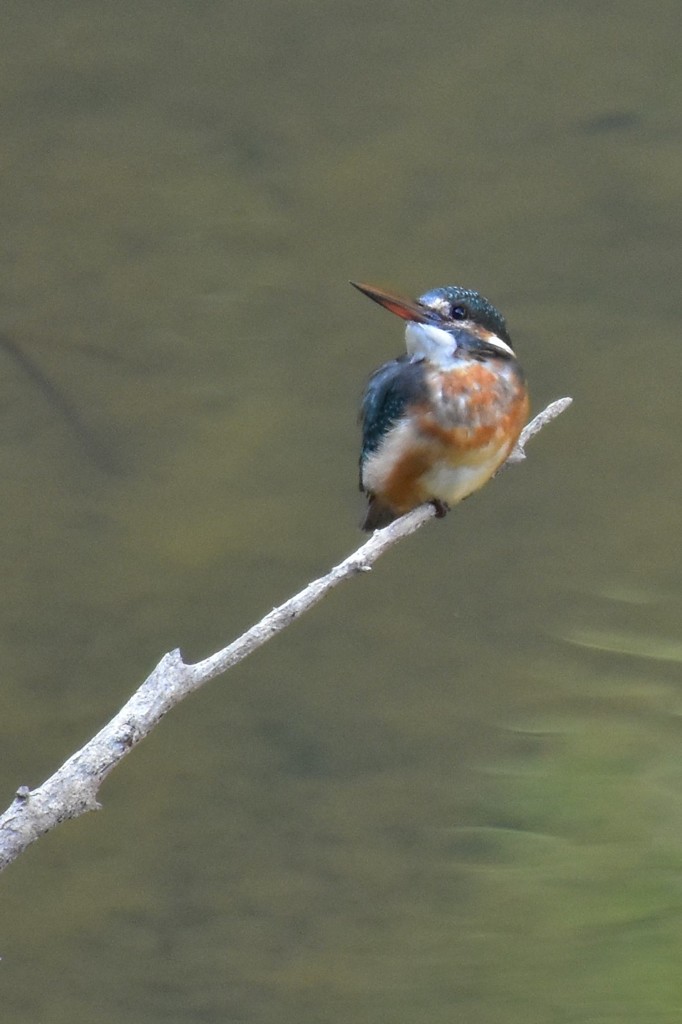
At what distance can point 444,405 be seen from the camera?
7.39 feet

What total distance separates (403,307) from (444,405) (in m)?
0.17

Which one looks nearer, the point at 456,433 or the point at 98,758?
the point at 98,758

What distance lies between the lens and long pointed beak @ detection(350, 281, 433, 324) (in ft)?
7.15

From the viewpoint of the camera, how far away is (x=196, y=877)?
10.5 ft

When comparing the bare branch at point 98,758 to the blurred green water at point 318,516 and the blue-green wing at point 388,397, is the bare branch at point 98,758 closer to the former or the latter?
the blurred green water at point 318,516

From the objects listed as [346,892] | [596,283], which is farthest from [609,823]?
[596,283]

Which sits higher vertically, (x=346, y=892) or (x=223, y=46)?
(x=223, y=46)

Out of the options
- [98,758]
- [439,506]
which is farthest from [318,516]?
[98,758]

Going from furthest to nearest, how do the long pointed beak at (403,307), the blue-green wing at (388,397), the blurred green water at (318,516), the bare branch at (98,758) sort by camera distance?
the blurred green water at (318,516) < the blue-green wing at (388,397) < the long pointed beak at (403,307) < the bare branch at (98,758)

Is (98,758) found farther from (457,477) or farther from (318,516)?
(318,516)

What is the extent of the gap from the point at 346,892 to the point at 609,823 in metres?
2.13

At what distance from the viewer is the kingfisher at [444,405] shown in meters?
2.25

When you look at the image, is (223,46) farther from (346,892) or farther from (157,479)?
(346,892)

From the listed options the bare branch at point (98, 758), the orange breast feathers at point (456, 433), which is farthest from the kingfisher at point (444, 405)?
the bare branch at point (98, 758)
